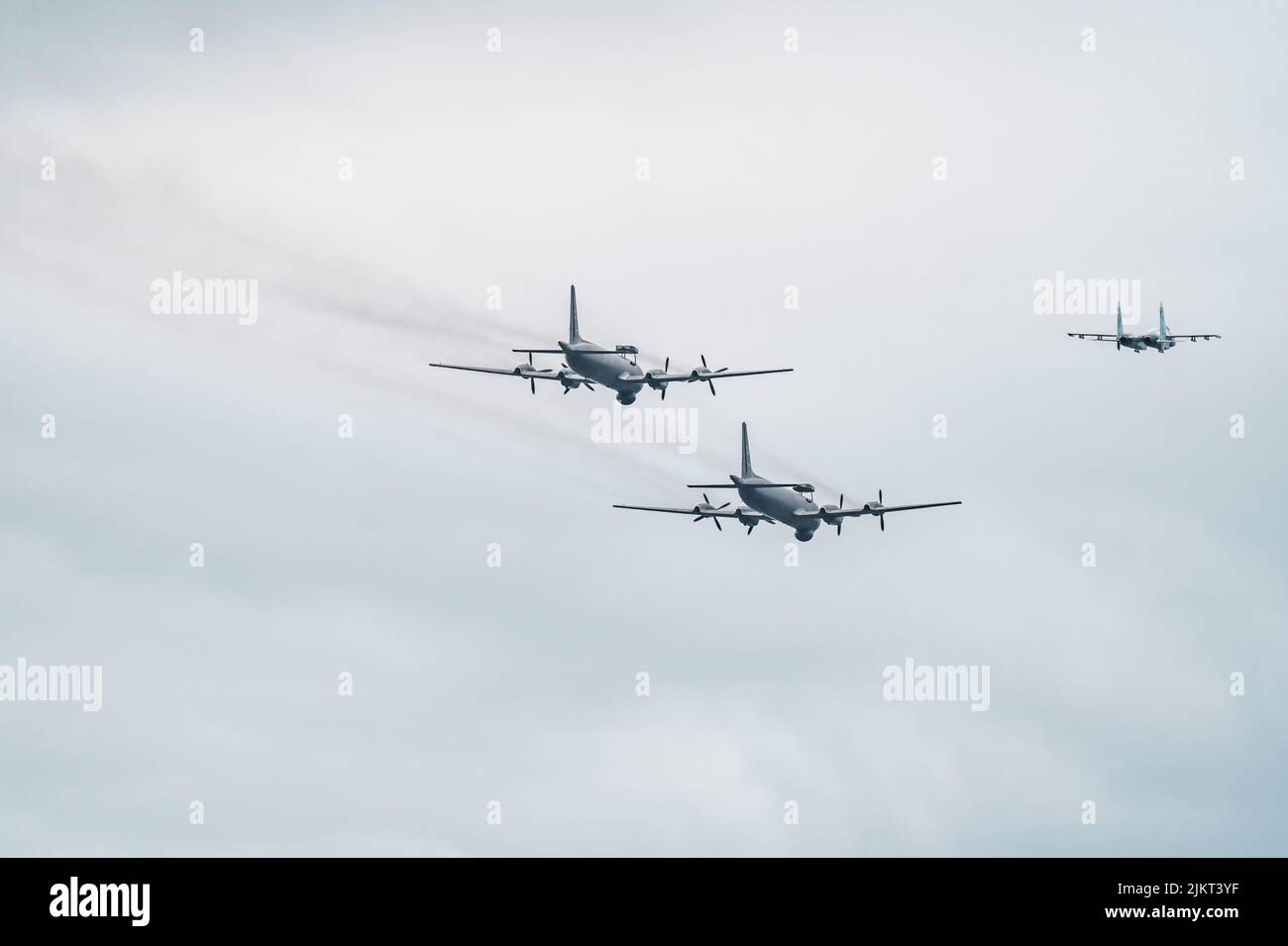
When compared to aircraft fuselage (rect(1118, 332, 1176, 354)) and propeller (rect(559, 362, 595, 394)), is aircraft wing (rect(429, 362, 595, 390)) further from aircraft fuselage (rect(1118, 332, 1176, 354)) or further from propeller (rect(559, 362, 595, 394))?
aircraft fuselage (rect(1118, 332, 1176, 354))

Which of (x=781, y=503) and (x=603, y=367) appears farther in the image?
(x=781, y=503)

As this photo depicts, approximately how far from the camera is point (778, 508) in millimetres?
162500

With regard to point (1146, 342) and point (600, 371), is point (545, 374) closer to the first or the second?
point (600, 371)

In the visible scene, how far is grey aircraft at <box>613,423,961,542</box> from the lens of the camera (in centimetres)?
16175

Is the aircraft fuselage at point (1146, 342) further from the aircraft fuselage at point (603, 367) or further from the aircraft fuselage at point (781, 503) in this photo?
the aircraft fuselage at point (603, 367)

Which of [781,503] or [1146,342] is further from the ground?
[1146,342]

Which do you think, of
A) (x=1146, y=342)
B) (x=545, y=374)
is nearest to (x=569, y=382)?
(x=545, y=374)

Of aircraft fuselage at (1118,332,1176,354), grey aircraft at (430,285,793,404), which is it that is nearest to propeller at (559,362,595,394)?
grey aircraft at (430,285,793,404)
